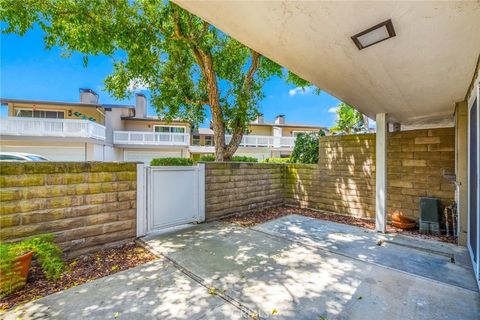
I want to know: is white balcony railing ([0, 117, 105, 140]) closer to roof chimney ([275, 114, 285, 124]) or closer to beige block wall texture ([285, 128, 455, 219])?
beige block wall texture ([285, 128, 455, 219])

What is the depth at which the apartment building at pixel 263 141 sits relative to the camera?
20.0 m

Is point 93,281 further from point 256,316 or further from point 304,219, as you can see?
point 304,219

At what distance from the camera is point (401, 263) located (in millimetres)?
3451

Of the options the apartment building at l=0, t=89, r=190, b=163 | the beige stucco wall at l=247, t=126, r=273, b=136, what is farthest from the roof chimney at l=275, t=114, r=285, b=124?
the apartment building at l=0, t=89, r=190, b=163

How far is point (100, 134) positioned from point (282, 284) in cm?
1567

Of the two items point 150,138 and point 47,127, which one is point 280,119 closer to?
point 150,138

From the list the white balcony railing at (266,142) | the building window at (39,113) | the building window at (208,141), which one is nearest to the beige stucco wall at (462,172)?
the white balcony railing at (266,142)

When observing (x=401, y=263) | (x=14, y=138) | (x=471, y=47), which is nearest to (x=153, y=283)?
(x=401, y=263)

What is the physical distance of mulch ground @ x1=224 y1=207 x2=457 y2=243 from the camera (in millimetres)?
4832

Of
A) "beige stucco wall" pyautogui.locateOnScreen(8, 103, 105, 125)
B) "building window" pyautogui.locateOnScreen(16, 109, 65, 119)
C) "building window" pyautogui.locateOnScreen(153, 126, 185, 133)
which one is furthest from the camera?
"building window" pyautogui.locateOnScreen(153, 126, 185, 133)

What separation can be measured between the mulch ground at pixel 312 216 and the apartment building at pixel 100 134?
4450 mm

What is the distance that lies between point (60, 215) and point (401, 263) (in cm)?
522

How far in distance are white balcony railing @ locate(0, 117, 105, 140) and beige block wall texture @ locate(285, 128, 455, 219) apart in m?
12.6

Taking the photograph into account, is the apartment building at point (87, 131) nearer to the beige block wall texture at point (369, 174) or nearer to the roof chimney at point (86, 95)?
the roof chimney at point (86, 95)
